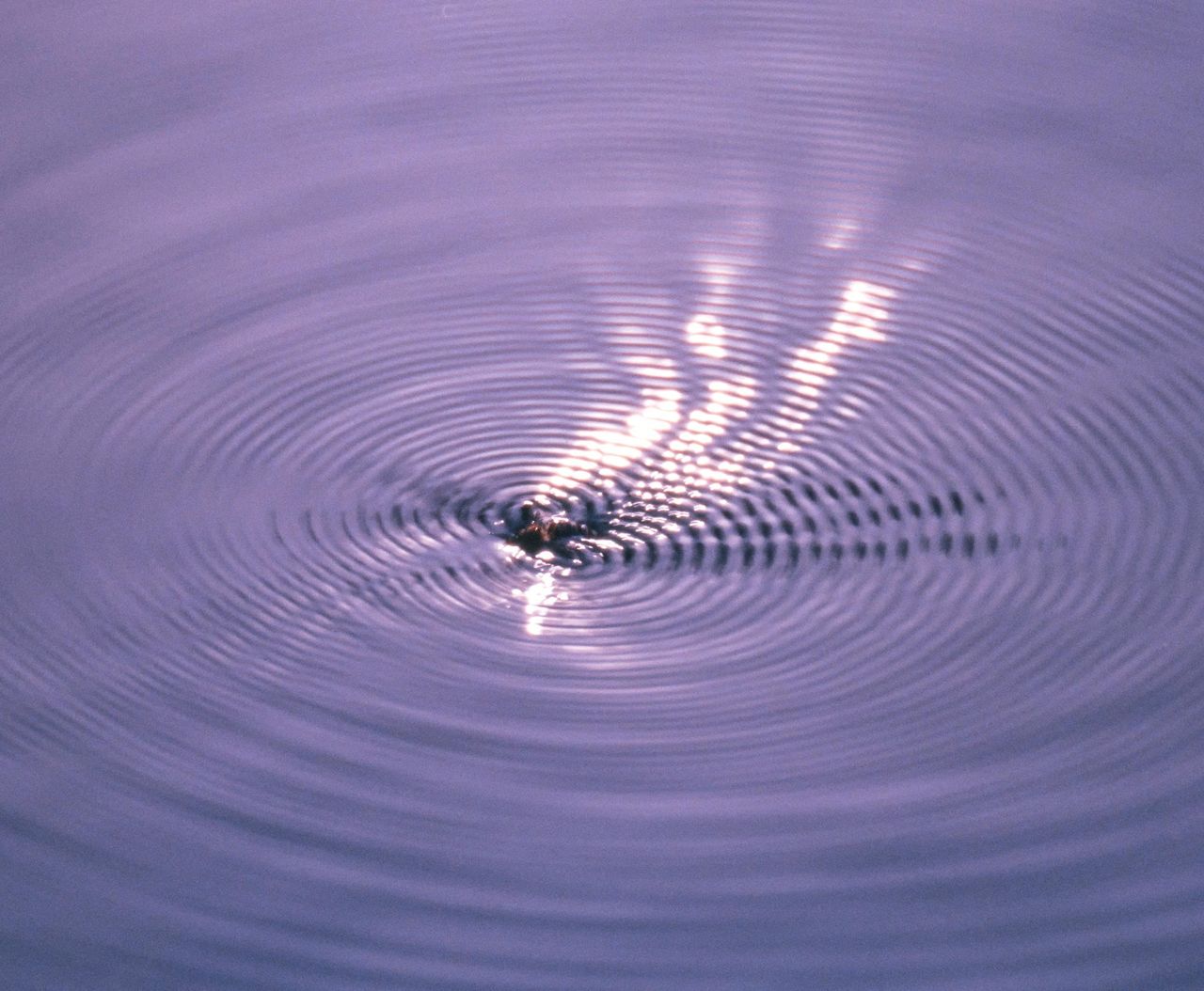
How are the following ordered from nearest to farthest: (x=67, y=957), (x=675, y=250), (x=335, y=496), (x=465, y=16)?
(x=67, y=957)
(x=335, y=496)
(x=675, y=250)
(x=465, y=16)

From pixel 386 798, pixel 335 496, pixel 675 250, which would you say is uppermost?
pixel 675 250

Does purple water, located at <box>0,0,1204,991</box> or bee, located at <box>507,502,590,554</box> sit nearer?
purple water, located at <box>0,0,1204,991</box>

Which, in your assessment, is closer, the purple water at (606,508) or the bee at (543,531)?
the purple water at (606,508)

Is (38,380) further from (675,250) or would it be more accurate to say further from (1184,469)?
(1184,469)

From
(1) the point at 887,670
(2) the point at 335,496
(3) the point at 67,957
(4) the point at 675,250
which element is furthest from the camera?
(4) the point at 675,250

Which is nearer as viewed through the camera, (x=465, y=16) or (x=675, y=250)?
(x=675, y=250)

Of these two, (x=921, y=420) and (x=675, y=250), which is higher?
(x=675, y=250)

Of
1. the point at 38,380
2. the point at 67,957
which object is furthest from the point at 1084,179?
the point at 67,957
